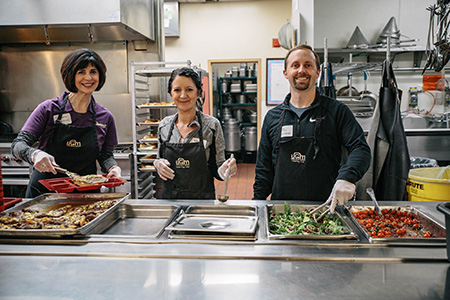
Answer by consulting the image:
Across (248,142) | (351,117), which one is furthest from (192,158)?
(248,142)

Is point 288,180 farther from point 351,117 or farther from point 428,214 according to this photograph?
point 428,214

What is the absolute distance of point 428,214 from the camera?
5.59 ft

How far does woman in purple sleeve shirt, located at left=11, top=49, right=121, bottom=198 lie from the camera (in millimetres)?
2299

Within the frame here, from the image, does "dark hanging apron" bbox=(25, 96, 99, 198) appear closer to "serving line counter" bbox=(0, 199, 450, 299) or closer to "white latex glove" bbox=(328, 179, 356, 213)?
"serving line counter" bbox=(0, 199, 450, 299)

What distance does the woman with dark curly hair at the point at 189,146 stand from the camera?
7.63ft

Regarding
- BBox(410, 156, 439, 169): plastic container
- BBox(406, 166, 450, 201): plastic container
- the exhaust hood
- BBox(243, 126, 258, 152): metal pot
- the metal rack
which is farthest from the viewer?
BBox(243, 126, 258, 152): metal pot

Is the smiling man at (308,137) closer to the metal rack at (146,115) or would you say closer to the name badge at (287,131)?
the name badge at (287,131)

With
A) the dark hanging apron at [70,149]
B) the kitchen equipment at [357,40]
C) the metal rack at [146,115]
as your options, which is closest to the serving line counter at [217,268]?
the dark hanging apron at [70,149]

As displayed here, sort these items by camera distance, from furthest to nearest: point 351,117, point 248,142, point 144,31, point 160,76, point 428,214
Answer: point 248,142 → point 160,76 → point 144,31 → point 351,117 → point 428,214

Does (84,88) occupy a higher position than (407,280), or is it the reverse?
Answer: (84,88)

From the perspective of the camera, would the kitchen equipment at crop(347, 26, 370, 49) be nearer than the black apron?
No

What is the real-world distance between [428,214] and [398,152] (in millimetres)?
1086

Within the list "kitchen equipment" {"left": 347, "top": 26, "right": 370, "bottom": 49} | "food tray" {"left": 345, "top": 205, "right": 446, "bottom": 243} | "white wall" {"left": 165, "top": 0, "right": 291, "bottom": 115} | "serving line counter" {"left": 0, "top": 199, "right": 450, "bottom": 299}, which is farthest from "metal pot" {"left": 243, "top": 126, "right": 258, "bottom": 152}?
"serving line counter" {"left": 0, "top": 199, "right": 450, "bottom": 299}

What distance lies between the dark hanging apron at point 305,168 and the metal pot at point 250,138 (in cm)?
609
